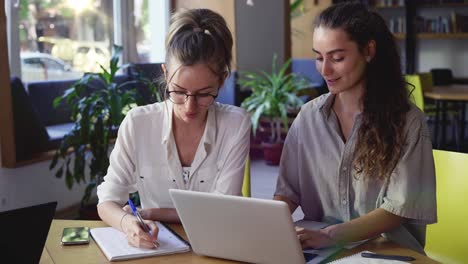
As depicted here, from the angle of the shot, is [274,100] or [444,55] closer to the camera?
[274,100]

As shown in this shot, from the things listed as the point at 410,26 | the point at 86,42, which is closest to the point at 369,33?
the point at 86,42

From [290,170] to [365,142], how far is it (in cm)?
26

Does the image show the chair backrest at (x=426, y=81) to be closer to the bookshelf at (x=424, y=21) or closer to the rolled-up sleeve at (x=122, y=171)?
the bookshelf at (x=424, y=21)

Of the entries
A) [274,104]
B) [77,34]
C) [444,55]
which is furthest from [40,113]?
[444,55]

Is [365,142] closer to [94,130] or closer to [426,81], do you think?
[94,130]

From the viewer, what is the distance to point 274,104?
5.35 metres

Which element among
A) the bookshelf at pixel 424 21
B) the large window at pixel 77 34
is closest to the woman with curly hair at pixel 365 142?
the large window at pixel 77 34

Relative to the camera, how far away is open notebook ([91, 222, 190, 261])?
1.32m

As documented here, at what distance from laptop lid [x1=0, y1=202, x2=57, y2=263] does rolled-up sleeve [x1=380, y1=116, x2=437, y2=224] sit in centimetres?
88

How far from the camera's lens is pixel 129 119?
1751mm

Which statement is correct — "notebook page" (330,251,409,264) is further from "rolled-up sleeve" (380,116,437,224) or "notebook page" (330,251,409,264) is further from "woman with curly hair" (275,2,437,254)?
"rolled-up sleeve" (380,116,437,224)

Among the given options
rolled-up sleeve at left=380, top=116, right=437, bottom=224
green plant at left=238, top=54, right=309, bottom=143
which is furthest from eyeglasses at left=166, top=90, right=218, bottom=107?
green plant at left=238, top=54, right=309, bottom=143

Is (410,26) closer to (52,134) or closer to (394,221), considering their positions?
(52,134)

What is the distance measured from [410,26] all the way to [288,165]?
6.67 meters
